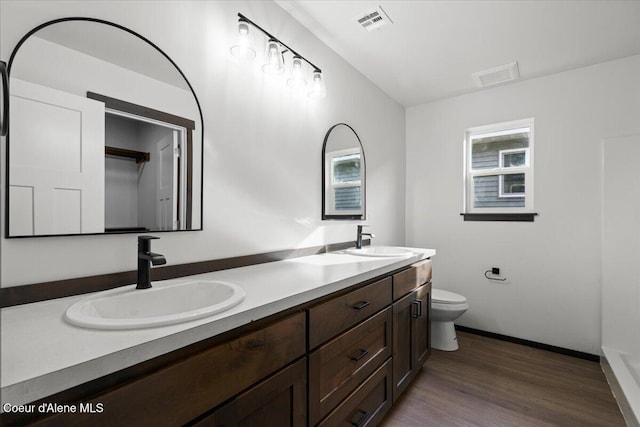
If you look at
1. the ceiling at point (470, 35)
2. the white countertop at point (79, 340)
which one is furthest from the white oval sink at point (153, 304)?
the ceiling at point (470, 35)

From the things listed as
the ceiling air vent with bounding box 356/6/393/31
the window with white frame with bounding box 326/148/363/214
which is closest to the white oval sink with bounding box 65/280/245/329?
the window with white frame with bounding box 326/148/363/214

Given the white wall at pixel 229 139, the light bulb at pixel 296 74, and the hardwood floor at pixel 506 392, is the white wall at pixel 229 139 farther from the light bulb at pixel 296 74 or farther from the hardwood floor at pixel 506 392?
the hardwood floor at pixel 506 392

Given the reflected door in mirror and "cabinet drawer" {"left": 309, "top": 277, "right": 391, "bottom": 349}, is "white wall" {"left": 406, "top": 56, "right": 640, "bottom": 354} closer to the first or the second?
"cabinet drawer" {"left": 309, "top": 277, "right": 391, "bottom": 349}

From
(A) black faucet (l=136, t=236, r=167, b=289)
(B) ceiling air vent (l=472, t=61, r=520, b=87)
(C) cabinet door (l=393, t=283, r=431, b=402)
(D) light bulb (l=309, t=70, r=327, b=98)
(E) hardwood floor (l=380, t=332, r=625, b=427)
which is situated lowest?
(E) hardwood floor (l=380, t=332, r=625, b=427)

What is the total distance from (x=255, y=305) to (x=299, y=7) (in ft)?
5.84

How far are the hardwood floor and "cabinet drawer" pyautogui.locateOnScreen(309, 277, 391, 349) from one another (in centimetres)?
77

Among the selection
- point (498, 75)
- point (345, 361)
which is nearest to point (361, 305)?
point (345, 361)

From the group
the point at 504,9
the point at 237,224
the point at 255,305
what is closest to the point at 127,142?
the point at 237,224

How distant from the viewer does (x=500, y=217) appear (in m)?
2.82

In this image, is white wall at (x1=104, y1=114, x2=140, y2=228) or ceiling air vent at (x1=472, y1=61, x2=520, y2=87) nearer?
white wall at (x1=104, y1=114, x2=140, y2=228)

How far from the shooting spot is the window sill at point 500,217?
2.69 metres

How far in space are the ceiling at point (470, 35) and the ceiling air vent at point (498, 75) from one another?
0.17ft

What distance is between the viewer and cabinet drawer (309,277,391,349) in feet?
3.61

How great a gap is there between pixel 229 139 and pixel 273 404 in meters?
1.15
